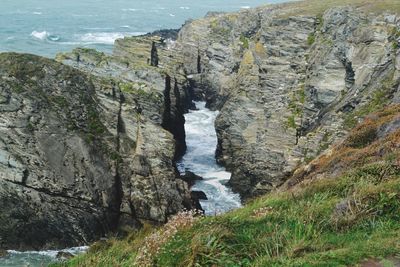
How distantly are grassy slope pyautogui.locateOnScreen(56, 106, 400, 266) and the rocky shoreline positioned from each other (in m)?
23.5

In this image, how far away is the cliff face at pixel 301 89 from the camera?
43.6 m

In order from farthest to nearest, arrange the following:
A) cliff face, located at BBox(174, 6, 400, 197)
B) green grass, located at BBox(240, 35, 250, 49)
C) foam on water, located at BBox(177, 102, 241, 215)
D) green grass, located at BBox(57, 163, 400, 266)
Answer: green grass, located at BBox(240, 35, 250, 49) < foam on water, located at BBox(177, 102, 241, 215) < cliff face, located at BBox(174, 6, 400, 197) < green grass, located at BBox(57, 163, 400, 266)

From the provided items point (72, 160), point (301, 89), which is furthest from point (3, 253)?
point (301, 89)

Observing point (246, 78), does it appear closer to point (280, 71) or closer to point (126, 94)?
point (280, 71)

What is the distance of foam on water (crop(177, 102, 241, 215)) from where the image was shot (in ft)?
146

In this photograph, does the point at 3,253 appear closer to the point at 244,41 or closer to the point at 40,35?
the point at 244,41

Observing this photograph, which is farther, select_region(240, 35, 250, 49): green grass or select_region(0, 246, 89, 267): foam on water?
select_region(240, 35, 250, 49): green grass

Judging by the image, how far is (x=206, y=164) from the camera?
5484 centimetres

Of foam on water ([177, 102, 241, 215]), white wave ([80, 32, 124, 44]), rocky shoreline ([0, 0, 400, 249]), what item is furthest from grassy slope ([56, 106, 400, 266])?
white wave ([80, 32, 124, 44])

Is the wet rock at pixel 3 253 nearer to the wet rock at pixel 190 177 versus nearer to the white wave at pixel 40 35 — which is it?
the wet rock at pixel 190 177

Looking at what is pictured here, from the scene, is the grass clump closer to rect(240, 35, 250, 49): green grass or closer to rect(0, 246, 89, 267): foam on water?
rect(240, 35, 250, 49): green grass

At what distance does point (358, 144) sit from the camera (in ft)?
75.9

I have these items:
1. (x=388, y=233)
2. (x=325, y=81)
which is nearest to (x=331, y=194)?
(x=388, y=233)

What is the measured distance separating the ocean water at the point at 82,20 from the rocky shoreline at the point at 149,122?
50906 millimetres
